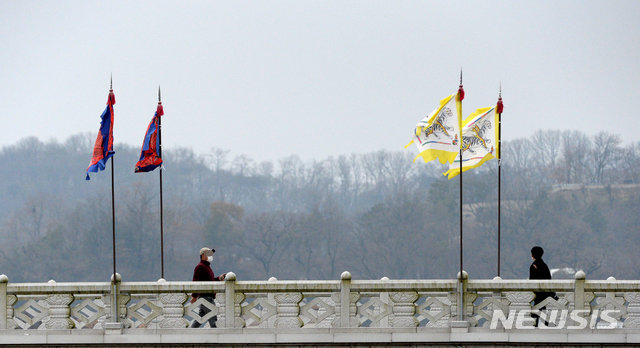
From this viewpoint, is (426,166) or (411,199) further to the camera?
(426,166)

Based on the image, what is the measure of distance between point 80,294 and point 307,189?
488ft

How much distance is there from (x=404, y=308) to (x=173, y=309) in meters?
4.21

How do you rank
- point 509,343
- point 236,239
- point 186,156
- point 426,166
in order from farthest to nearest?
point 186,156, point 426,166, point 236,239, point 509,343

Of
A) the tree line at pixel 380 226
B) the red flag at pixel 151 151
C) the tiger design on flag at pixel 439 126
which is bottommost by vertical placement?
the tree line at pixel 380 226

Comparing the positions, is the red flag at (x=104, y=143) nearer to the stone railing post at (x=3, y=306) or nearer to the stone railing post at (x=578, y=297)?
the stone railing post at (x=3, y=306)

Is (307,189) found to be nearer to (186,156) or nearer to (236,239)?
(186,156)

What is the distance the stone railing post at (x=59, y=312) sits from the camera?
80.8 feet

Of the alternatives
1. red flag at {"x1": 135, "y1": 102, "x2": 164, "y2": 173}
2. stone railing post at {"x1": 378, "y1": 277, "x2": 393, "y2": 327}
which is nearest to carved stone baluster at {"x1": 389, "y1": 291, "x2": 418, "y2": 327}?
stone railing post at {"x1": 378, "y1": 277, "x2": 393, "y2": 327}

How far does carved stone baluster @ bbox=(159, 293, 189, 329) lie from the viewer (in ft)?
79.9

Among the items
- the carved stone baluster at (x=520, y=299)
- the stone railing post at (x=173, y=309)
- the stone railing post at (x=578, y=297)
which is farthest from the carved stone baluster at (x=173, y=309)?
the stone railing post at (x=578, y=297)

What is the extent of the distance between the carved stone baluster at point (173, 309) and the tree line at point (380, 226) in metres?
94.5

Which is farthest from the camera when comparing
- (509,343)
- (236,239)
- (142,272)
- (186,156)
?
(186,156)

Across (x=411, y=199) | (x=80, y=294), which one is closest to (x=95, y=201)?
(x=411, y=199)

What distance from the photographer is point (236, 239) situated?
139 meters
